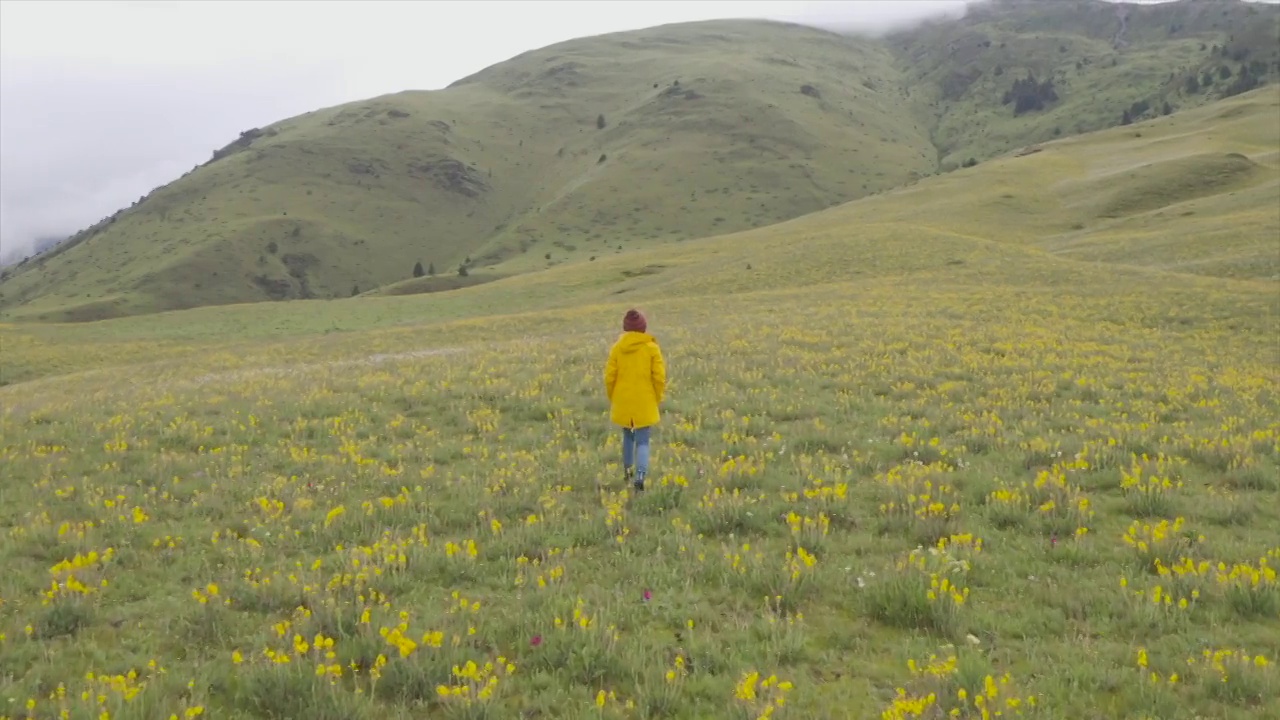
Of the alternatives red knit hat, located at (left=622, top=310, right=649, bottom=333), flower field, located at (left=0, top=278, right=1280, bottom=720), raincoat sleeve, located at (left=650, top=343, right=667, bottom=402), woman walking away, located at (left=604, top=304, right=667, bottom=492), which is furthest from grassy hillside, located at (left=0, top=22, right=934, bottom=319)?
raincoat sleeve, located at (left=650, top=343, right=667, bottom=402)

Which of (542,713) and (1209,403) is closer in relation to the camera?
(542,713)

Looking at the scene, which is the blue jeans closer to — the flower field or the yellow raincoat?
the yellow raincoat

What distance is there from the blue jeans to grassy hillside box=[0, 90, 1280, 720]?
15.1 inches

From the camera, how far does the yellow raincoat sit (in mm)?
9805

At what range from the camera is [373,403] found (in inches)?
609

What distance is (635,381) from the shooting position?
9938 millimetres

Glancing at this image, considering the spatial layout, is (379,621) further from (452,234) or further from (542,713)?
(452,234)

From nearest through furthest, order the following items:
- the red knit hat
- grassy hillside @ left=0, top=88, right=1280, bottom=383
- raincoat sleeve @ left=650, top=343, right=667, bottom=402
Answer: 1. raincoat sleeve @ left=650, top=343, right=667, bottom=402
2. the red knit hat
3. grassy hillside @ left=0, top=88, right=1280, bottom=383

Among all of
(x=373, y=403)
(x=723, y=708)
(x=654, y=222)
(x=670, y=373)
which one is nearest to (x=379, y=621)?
(x=723, y=708)

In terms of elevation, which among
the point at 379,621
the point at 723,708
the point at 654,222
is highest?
the point at 654,222

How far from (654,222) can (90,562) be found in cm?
15181

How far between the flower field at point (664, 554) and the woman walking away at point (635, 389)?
0.50 meters

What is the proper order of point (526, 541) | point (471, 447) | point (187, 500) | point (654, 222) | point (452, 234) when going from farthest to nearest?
point (452, 234), point (654, 222), point (471, 447), point (187, 500), point (526, 541)

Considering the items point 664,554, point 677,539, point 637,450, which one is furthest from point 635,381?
point 664,554
